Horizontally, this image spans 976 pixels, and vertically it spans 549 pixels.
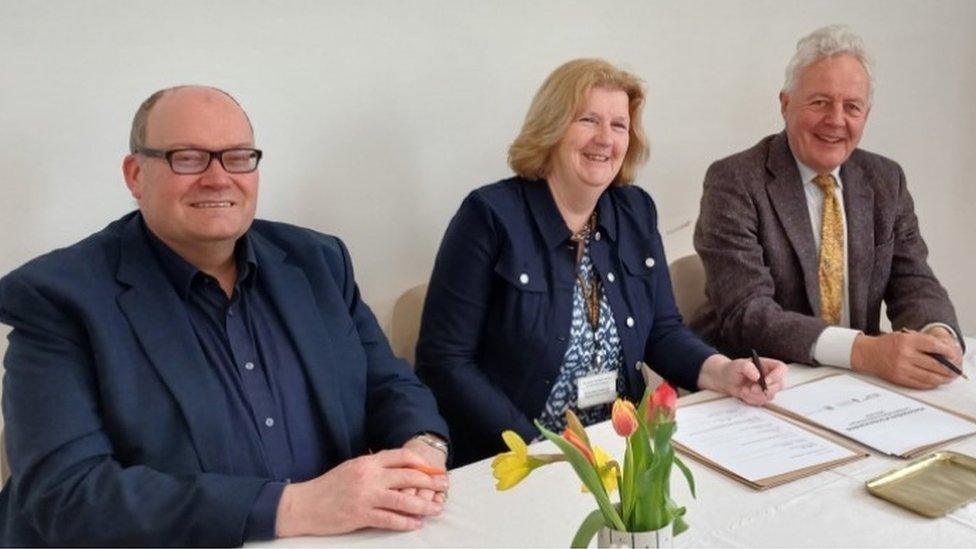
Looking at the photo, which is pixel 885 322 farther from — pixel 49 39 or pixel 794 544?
pixel 49 39

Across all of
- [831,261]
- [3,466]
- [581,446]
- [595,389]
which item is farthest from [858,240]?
[3,466]

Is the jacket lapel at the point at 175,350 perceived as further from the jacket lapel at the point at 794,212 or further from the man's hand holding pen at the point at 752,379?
the jacket lapel at the point at 794,212

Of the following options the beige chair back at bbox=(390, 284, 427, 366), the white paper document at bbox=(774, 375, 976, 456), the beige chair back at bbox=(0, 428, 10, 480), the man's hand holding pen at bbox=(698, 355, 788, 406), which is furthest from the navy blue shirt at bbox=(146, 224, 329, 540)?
the white paper document at bbox=(774, 375, 976, 456)

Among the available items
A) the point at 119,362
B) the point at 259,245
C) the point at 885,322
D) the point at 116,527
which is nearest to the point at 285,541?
the point at 116,527

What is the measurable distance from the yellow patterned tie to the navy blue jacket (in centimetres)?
53

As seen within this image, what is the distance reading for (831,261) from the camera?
2.40 m

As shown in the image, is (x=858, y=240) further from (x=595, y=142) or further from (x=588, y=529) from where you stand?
(x=588, y=529)

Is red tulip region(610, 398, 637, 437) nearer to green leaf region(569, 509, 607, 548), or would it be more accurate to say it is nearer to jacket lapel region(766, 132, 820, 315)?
green leaf region(569, 509, 607, 548)

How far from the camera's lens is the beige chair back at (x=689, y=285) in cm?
266

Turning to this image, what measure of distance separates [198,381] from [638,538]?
2.58 ft

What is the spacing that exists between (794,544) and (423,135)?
164 cm

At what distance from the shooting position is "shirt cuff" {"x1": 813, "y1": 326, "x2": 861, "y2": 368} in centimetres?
195

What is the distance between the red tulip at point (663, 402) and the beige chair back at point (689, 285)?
167 cm

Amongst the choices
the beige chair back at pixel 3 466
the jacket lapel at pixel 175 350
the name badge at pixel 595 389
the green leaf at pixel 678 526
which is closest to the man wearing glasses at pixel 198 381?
the jacket lapel at pixel 175 350
